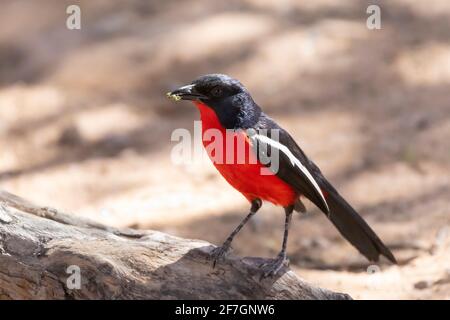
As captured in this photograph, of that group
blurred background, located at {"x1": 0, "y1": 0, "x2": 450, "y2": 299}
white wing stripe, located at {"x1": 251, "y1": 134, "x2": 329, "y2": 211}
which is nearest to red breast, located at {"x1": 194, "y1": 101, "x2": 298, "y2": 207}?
white wing stripe, located at {"x1": 251, "y1": 134, "x2": 329, "y2": 211}

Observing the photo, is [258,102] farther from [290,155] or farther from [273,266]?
[273,266]

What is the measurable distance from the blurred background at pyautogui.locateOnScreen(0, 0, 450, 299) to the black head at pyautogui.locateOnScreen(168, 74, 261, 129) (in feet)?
5.71

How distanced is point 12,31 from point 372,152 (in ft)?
15.2

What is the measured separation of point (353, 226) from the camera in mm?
4977

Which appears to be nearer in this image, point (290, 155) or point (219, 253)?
point (219, 253)

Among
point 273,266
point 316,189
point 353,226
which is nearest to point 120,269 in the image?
point 273,266

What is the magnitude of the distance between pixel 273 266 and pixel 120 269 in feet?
2.55

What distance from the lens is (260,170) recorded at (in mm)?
4340

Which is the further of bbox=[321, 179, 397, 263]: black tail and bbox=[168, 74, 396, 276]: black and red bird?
bbox=[321, 179, 397, 263]: black tail

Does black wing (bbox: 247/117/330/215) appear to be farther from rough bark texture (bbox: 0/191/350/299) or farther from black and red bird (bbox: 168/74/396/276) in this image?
rough bark texture (bbox: 0/191/350/299)

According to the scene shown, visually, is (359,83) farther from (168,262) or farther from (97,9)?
(168,262)

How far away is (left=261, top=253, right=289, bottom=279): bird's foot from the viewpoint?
4270mm

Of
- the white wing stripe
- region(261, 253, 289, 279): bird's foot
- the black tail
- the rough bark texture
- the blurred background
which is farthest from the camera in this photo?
the blurred background

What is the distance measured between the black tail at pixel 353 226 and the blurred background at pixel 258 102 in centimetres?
52
